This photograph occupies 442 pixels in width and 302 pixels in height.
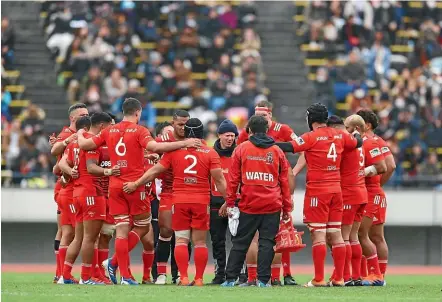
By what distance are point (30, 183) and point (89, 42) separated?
16.5 feet

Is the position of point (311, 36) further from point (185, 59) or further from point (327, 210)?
point (327, 210)

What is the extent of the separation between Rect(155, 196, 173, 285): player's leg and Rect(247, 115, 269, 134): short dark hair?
1845 mm

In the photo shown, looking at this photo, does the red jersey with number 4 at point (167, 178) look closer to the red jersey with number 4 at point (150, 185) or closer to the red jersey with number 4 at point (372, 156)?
the red jersey with number 4 at point (150, 185)

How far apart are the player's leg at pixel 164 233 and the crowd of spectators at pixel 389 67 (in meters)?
9.31

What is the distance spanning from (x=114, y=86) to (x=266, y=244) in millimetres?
12186

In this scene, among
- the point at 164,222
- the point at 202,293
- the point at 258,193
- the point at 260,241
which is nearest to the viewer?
the point at 202,293

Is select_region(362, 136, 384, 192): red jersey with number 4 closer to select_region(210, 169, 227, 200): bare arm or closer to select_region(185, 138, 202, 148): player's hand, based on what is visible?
select_region(210, 169, 227, 200): bare arm

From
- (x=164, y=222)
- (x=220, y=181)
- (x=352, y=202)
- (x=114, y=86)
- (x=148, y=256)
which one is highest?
(x=114, y=86)

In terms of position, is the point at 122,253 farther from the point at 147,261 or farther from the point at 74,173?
the point at 74,173

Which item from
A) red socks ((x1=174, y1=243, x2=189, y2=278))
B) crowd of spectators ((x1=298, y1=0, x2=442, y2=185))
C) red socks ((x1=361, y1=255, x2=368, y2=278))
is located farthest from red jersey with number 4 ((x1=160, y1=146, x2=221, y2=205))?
crowd of spectators ((x1=298, y1=0, x2=442, y2=185))

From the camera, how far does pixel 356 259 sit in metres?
17.0

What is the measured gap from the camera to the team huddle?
1605cm

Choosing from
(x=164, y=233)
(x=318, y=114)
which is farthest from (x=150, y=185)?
(x=318, y=114)

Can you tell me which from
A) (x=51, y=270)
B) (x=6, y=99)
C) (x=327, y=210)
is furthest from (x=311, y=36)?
(x=327, y=210)
